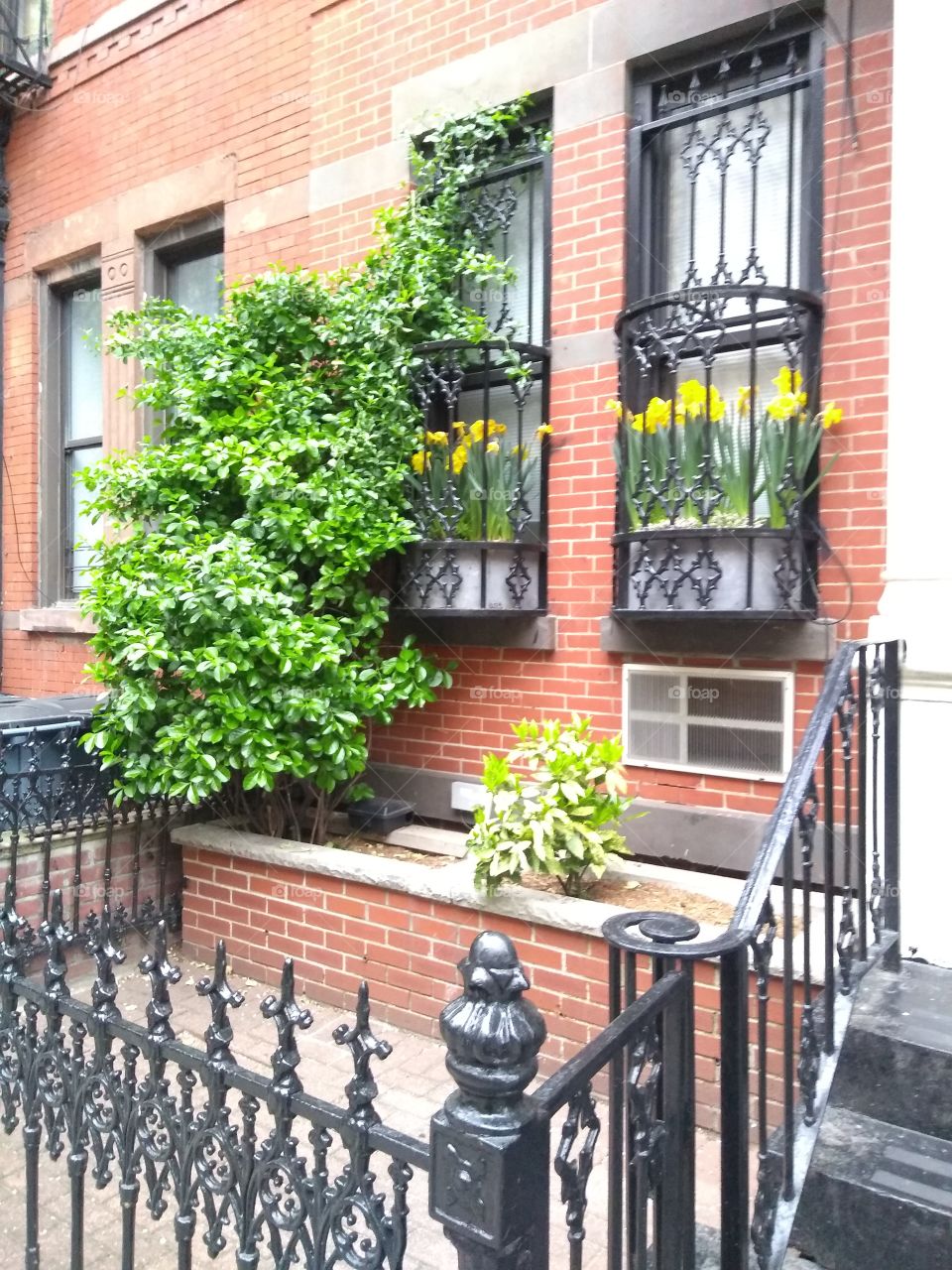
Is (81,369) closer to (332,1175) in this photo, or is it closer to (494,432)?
(494,432)

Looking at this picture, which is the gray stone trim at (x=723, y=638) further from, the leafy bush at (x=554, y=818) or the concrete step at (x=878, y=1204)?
the concrete step at (x=878, y=1204)

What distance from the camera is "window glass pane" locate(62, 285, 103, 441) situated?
797cm

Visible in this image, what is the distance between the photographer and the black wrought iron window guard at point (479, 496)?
16.0 feet

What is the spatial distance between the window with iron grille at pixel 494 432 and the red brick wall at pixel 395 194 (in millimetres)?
186

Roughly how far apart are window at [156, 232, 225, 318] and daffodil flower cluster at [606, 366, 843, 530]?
405 cm

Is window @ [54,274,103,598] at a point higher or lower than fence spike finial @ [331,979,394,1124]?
higher

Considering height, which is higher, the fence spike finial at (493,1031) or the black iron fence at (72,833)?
the fence spike finial at (493,1031)

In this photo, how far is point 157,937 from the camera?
2162 mm

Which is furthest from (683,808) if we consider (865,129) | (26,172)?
(26,172)

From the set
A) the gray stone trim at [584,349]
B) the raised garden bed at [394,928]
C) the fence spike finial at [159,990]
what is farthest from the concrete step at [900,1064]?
the gray stone trim at [584,349]

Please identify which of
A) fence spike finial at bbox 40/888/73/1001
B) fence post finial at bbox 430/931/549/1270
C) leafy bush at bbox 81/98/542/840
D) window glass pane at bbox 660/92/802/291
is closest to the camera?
fence post finial at bbox 430/931/549/1270

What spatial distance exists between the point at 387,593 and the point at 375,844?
141cm

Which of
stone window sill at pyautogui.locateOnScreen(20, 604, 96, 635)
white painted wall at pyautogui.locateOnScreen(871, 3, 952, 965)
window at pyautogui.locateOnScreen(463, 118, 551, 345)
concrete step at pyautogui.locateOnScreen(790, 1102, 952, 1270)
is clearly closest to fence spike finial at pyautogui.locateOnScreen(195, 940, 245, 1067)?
concrete step at pyautogui.locateOnScreen(790, 1102, 952, 1270)

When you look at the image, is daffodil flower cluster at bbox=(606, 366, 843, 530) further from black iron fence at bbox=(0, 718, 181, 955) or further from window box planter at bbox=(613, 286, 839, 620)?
black iron fence at bbox=(0, 718, 181, 955)
